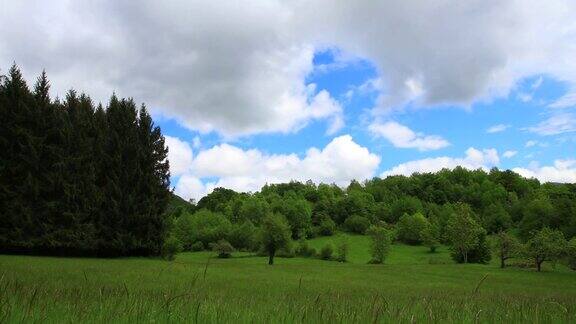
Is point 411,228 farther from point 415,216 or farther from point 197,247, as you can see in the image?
point 197,247

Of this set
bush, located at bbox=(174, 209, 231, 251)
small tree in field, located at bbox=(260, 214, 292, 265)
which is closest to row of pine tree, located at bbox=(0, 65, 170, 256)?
small tree in field, located at bbox=(260, 214, 292, 265)

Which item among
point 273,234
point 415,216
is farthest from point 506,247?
point 415,216

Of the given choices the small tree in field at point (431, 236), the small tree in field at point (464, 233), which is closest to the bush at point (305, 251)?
the small tree in field at point (431, 236)

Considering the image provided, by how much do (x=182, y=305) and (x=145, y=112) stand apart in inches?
2054

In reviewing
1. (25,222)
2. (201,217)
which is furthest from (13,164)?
(201,217)

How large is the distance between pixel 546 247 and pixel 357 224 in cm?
6926

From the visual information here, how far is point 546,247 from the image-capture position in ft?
191

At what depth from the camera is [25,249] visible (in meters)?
42.4

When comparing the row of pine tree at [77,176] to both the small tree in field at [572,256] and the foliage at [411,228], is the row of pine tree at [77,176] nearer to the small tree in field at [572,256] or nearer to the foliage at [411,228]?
the small tree in field at [572,256]

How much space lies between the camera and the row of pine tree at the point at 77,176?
4256 cm

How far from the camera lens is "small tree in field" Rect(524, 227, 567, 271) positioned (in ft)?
188

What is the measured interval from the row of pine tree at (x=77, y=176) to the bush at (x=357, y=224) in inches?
3194

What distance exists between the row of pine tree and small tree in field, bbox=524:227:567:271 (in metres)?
45.4

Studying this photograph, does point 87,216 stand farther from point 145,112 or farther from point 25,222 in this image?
point 145,112
